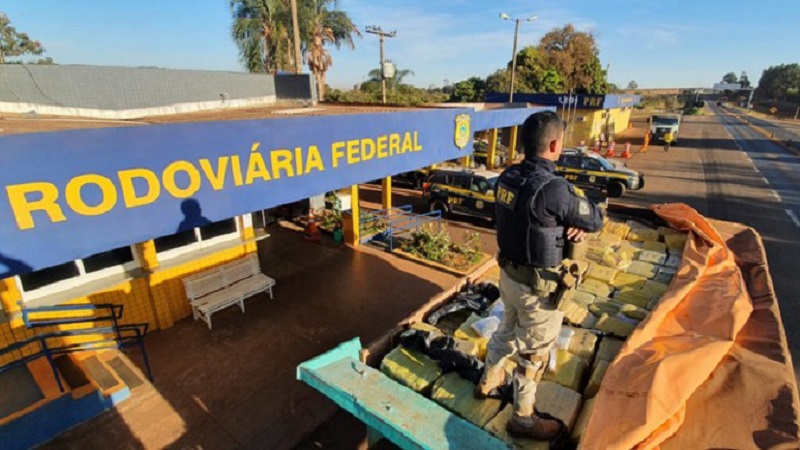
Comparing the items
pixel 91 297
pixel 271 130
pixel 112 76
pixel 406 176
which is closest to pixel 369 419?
pixel 271 130

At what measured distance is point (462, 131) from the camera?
1005 centimetres

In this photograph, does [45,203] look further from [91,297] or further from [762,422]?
[762,422]

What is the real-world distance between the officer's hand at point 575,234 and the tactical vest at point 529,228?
5 centimetres

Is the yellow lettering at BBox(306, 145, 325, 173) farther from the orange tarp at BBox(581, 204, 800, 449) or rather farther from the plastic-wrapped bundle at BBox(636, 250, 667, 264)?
the plastic-wrapped bundle at BBox(636, 250, 667, 264)

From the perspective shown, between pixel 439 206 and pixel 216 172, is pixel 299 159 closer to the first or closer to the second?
pixel 216 172

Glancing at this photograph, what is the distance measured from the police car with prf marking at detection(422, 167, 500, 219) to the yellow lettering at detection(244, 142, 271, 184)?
30.4 ft

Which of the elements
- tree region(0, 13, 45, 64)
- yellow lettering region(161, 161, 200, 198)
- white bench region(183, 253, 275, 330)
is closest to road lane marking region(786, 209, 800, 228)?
white bench region(183, 253, 275, 330)

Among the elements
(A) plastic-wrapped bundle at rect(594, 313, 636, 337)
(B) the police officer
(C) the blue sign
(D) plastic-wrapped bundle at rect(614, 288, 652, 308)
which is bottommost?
(D) plastic-wrapped bundle at rect(614, 288, 652, 308)

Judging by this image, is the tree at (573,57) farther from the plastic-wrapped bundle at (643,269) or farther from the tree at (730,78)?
the tree at (730,78)

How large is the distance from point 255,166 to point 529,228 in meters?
3.50

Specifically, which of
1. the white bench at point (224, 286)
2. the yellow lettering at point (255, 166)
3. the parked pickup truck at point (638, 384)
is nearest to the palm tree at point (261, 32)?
the white bench at point (224, 286)

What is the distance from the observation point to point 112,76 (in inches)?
344

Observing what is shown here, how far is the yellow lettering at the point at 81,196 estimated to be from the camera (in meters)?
3.53

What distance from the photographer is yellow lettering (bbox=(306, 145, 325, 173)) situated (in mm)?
5641
